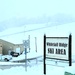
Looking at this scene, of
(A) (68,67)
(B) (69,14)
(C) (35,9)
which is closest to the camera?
(A) (68,67)

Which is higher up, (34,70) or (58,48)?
(58,48)

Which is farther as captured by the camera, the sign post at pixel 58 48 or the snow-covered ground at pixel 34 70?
the snow-covered ground at pixel 34 70

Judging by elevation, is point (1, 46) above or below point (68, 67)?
above

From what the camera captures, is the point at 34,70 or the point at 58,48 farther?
the point at 34,70

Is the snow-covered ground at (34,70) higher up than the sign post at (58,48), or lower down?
lower down

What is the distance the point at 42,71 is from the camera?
2482 millimetres

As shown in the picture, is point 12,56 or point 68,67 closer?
point 68,67

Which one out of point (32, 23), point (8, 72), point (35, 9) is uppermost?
point (35, 9)

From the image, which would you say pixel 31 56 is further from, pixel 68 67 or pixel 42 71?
pixel 68 67

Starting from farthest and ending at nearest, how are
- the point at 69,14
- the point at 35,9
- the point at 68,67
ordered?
the point at 35,9 < the point at 69,14 < the point at 68,67

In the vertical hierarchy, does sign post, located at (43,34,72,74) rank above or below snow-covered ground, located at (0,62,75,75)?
above

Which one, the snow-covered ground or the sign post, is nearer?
the sign post

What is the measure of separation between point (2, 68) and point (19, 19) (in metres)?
0.64

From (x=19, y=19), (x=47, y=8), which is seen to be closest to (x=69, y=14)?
(x=47, y=8)
